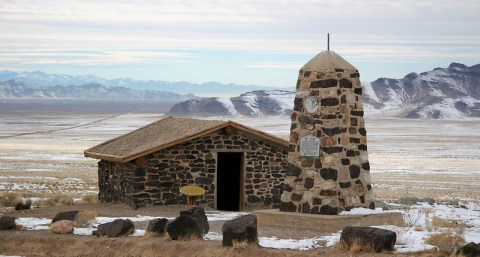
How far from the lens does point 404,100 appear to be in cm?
16500

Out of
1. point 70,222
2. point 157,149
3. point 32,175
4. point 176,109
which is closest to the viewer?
point 70,222

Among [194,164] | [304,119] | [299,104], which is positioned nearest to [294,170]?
[304,119]

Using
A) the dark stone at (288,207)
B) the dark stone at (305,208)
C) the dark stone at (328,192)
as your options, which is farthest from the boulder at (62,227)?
the dark stone at (328,192)

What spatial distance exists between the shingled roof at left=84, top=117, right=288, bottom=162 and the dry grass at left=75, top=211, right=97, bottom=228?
386 centimetres

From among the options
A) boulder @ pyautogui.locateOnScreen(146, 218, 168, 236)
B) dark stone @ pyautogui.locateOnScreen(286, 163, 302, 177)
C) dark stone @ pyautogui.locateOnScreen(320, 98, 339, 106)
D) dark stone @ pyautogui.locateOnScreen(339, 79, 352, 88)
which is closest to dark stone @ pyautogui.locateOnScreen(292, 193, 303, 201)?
dark stone @ pyautogui.locateOnScreen(286, 163, 302, 177)

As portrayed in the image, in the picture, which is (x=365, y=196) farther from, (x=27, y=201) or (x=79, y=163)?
(x=79, y=163)

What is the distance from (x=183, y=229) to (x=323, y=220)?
2940 millimetres

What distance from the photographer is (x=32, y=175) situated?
4166cm

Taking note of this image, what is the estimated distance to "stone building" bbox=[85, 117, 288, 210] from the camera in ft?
80.9

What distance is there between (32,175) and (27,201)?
16.0 m

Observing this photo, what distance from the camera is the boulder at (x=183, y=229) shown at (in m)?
17.3

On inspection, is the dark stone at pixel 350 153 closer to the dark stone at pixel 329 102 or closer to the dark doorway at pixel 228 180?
the dark stone at pixel 329 102

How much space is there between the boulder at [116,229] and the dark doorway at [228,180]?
8.54 metres

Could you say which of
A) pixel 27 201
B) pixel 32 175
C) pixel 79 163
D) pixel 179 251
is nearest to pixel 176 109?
pixel 79 163
